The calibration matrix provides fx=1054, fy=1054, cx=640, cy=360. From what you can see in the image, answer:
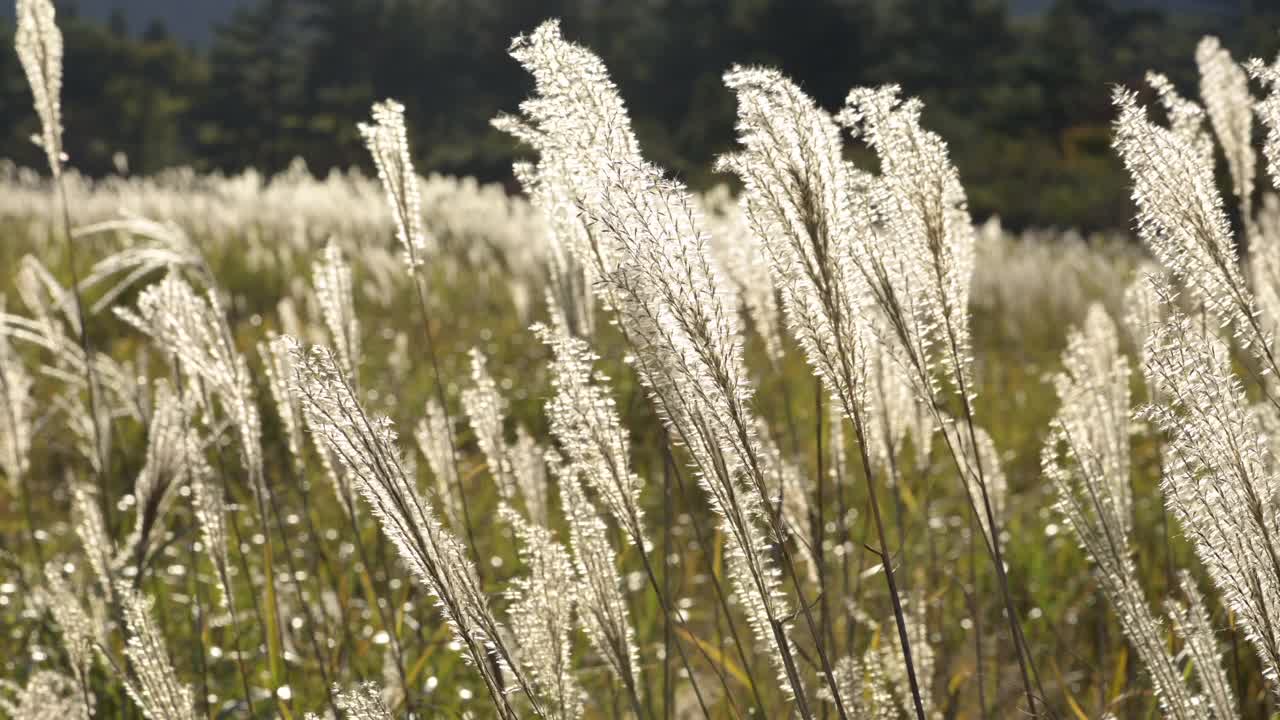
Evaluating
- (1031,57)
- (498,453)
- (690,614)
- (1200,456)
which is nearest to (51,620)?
(498,453)

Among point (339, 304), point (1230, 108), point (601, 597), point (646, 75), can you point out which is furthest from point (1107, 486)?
point (646, 75)

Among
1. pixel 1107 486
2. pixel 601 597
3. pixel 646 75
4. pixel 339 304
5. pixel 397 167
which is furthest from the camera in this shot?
pixel 646 75

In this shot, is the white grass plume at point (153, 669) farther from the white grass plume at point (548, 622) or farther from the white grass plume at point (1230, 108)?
the white grass plume at point (1230, 108)

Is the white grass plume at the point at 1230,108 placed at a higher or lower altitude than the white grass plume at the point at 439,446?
higher

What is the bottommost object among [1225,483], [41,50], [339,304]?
[1225,483]

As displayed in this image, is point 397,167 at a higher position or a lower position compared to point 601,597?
higher

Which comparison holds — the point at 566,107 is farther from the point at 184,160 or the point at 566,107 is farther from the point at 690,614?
the point at 184,160

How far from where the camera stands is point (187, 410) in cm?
167

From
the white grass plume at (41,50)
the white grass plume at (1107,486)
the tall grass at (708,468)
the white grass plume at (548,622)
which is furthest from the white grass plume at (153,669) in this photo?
the white grass plume at (1107,486)

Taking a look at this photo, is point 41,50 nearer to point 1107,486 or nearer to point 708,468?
point 708,468

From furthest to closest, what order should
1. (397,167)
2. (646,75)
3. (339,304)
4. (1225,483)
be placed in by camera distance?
(646,75)
(339,304)
(397,167)
(1225,483)

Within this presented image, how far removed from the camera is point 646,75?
106 feet

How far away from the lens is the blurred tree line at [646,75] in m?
26.1

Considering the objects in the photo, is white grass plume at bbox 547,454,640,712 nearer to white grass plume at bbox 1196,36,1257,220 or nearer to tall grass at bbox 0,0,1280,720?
tall grass at bbox 0,0,1280,720
